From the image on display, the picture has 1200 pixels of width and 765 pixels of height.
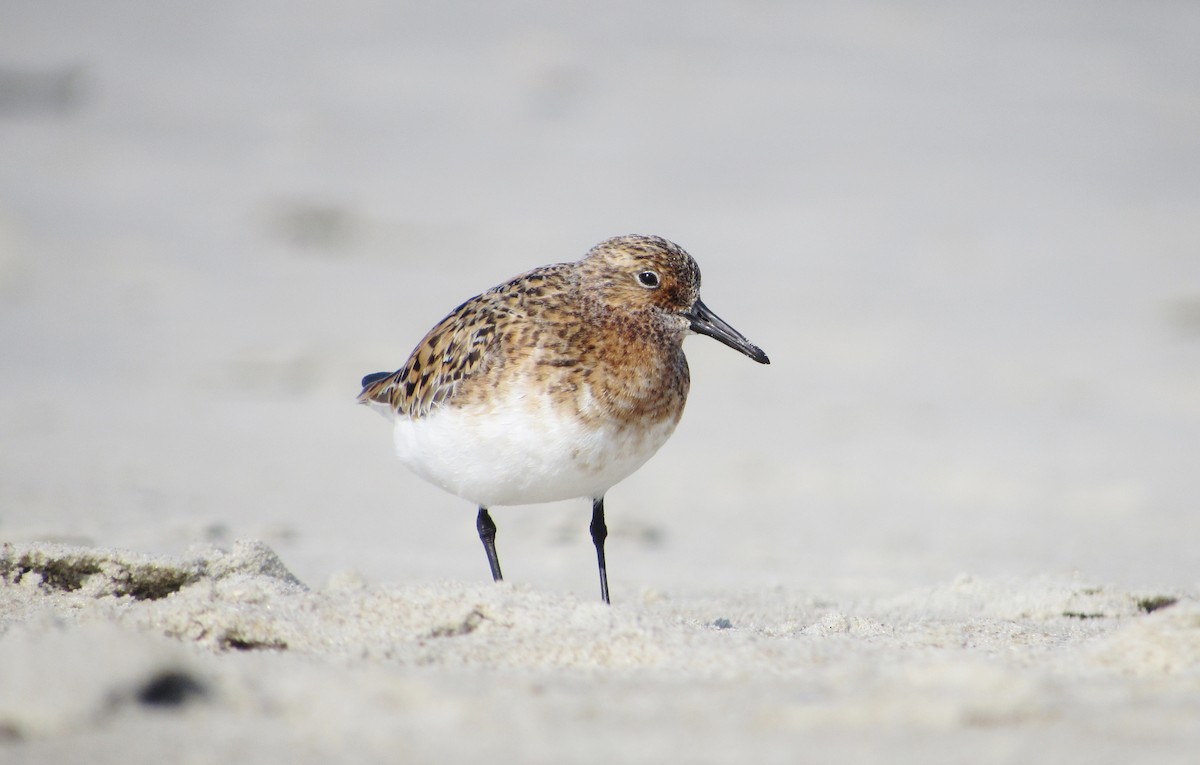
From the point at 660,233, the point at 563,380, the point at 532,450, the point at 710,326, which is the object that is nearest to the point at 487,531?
the point at 532,450

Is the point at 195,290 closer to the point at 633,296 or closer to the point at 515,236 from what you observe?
the point at 515,236

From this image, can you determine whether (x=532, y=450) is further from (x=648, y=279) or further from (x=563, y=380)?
(x=648, y=279)

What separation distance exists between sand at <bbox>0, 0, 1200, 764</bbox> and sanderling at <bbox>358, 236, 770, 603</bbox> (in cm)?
66

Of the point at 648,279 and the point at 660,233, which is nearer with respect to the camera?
the point at 648,279

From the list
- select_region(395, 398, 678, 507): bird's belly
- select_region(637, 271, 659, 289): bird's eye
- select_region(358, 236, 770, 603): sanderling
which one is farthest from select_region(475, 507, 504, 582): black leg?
select_region(637, 271, 659, 289): bird's eye

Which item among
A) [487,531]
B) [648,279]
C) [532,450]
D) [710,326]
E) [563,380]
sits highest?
[648,279]

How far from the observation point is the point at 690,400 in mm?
10438

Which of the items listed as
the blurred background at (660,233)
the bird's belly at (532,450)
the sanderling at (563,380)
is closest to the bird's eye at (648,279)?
the sanderling at (563,380)

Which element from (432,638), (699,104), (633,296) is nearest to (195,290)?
(699,104)

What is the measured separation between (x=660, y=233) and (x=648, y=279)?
8.39 m

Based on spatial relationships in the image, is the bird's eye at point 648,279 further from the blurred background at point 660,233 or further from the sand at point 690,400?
the blurred background at point 660,233

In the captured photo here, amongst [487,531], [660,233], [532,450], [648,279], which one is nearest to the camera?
[532,450]

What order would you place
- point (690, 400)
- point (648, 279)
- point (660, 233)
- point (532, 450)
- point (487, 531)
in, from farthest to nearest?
point (660, 233) < point (690, 400) < point (487, 531) < point (648, 279) < point (532, 450)

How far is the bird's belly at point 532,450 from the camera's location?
15.0 ft
